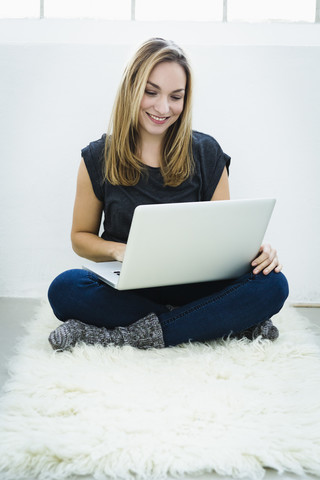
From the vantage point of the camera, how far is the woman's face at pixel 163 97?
175cm

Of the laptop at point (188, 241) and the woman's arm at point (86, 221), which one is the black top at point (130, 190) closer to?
the woman's arm at point (86, 221)

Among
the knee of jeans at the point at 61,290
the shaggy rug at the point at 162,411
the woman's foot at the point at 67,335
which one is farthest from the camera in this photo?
the knee of jeans at the point at 61,290

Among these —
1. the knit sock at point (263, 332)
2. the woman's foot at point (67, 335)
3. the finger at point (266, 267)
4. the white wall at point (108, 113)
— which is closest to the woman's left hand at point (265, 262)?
the finger at point (266, 267)

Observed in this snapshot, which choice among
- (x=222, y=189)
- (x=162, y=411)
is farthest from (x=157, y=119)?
(x=162, y=411)

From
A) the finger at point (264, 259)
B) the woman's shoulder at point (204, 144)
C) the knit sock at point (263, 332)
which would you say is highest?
the woman's shoulder at point (204, 144)

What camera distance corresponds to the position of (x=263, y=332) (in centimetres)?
176

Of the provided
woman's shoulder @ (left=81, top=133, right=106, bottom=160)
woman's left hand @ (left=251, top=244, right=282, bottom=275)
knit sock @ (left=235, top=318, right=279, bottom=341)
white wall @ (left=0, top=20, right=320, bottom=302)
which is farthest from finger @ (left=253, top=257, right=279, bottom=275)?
white wall @ (left=0, top=20, right=320, bottom=302)

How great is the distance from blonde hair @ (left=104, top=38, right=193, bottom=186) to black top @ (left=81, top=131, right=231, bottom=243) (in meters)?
0.02

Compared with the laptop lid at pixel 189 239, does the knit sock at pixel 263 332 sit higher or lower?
lower

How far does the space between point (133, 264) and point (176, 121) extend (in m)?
0.61

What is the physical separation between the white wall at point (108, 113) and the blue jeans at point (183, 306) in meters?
0.71

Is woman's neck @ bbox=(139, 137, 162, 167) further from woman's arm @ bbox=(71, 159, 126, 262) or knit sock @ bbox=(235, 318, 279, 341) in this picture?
knit sock @ bbox=(235, 318, 279, 341)

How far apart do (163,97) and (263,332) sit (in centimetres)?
75

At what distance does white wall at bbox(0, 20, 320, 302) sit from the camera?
7.65 feet
